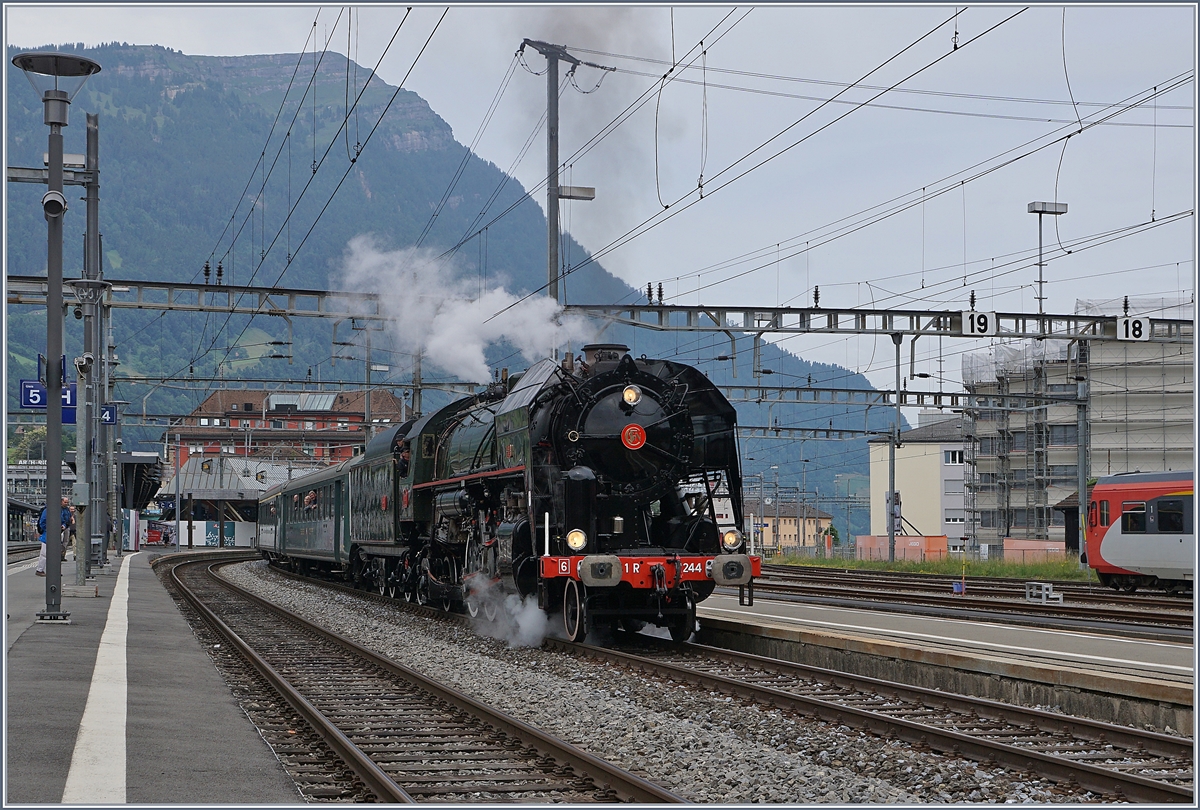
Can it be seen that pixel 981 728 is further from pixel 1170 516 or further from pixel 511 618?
pixel 1170 516

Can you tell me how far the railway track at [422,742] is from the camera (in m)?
7.32

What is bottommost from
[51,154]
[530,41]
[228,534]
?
[228,534]

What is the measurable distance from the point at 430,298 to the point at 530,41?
787 centimetres

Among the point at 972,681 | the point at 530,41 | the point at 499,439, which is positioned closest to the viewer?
the point at 972,681

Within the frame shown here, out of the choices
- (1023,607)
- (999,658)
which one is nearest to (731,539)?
(999,658)

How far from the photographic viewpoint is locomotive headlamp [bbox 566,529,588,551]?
46.6ft

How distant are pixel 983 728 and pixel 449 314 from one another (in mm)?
19852

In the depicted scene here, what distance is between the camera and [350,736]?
9211mm

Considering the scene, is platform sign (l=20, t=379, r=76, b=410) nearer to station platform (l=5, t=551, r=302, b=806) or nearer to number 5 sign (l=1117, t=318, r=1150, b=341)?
station platform (l=5, t=551, r=302, b=806)

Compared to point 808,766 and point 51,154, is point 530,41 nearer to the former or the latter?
point 51,154

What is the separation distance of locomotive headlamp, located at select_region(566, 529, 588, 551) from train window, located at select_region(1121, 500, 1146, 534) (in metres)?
17.2

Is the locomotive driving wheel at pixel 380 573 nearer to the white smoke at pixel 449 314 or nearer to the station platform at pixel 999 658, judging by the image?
the white smoke at pixel 449 314

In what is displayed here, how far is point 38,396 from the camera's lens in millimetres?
19781

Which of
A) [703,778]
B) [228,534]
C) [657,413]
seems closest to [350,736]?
[703,778]
